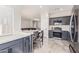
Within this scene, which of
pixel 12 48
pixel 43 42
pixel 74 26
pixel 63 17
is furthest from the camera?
pixel 63 17

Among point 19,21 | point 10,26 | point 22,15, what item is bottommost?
point 10,26

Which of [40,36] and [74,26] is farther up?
[74,26]

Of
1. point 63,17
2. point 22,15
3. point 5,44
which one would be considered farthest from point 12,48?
point 63,17

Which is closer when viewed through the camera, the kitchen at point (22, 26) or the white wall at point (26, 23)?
the kitchen at point (22, 26)

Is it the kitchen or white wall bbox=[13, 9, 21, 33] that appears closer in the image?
the kitchen

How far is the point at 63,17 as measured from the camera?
2766mm

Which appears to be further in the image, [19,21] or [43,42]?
[43,42]

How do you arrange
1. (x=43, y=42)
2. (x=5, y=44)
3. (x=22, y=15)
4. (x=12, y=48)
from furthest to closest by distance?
1. (x=43, y=42)
2. (x=22, y=15)
3. (x=12, y=48)
4. (x=5, y=44)

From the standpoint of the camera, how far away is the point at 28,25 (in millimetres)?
1624

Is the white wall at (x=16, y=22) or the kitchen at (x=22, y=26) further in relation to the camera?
the white wall at (x=16, y=22)

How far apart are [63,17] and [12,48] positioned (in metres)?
2.15

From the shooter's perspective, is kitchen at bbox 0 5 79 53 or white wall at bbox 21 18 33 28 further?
white wall at bbox 21 18 33 28
